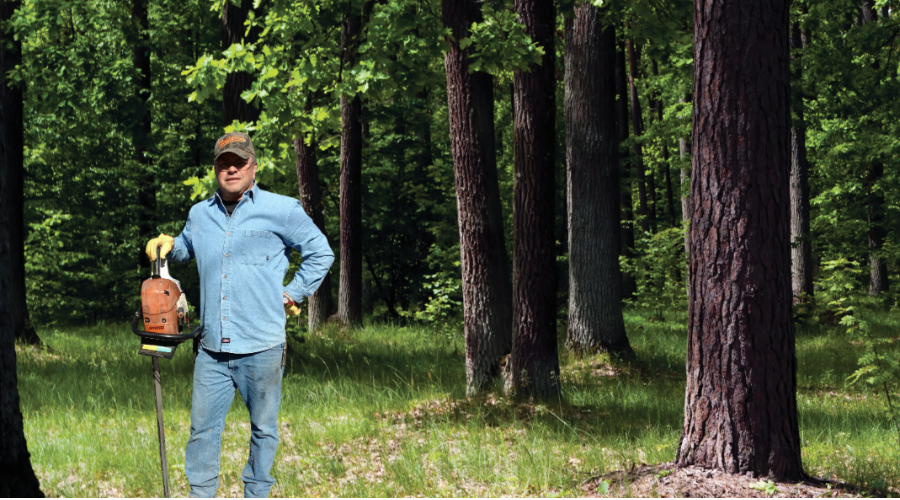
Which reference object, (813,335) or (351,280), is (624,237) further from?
(351,280)

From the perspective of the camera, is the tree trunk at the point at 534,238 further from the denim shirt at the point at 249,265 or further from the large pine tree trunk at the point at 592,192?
the denim shirt at the point at 249,265

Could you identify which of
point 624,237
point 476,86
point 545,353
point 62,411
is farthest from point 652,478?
point 624,237

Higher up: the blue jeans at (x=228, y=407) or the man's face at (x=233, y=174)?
the man's face at (x=233, y=174)

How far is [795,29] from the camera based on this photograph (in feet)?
62.7

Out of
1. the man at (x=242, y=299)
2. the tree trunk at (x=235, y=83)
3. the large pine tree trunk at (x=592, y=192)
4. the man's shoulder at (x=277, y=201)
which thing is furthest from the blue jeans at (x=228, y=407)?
the large pine tree trunk at (x=592, y=192)

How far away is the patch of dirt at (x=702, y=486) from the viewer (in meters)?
4.48

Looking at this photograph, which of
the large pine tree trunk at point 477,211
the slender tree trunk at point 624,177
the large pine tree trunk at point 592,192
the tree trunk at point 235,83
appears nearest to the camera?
the large pine tree trunk at point 477,211

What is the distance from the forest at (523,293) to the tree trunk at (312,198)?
55 mm

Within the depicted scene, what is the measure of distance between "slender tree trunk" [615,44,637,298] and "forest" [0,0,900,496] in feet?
11.7

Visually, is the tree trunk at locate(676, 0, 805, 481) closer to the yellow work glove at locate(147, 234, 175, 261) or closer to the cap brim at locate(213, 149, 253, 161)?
the cap brim at locate(213, 149, 253, 161)

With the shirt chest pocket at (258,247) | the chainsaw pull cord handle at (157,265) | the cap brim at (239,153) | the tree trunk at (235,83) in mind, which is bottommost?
the chainsaw pull cord handle at (157,265)

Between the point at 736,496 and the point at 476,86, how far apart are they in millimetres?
4963

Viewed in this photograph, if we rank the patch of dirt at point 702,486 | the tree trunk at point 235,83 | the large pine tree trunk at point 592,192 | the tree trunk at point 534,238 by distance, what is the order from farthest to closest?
the large pine tree trunk at point 592,192 < the tree trunk at point 235,83 < the tree trunk at point 534,238 < the patch of dirt at point 702,486

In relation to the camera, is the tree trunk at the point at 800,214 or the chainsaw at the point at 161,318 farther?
the tree trunk at the point at 800,214
